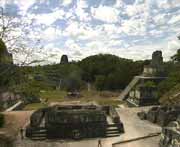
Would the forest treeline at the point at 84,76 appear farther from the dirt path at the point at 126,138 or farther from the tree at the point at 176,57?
the dirt path at the point at 126,138

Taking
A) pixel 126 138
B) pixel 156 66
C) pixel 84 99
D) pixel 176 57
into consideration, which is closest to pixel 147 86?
pixel 176 57

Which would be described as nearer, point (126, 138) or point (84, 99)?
point (126, 138)

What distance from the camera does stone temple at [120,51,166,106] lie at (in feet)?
90.6

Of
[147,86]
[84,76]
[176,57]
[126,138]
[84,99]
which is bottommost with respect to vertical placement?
[126,138]

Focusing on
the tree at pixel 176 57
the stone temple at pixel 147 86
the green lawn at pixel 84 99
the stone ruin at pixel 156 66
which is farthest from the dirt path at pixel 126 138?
the stone ruin at pixel 156 66

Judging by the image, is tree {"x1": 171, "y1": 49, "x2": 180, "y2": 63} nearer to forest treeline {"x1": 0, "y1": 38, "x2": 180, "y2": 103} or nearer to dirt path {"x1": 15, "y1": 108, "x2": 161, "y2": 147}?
forest treeline {"x1": 0, "y1": 38, "x2": 180, "y2": 103}

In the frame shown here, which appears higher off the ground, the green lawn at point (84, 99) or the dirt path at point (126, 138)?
the green lawn at point (84, 99)

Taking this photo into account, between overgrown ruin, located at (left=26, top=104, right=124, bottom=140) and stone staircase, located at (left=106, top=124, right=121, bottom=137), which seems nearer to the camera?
overgrown ruin, located at (left=26, top=104, right=124, bottom=140)

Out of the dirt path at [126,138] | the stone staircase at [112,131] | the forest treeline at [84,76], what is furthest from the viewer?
the stone staircase at [112,131]

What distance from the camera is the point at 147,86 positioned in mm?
27953

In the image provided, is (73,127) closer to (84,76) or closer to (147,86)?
(147,86)

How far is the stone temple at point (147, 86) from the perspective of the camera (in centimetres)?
2761

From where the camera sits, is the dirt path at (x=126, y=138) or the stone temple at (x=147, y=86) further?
the stone temple at (x=147, y=86)

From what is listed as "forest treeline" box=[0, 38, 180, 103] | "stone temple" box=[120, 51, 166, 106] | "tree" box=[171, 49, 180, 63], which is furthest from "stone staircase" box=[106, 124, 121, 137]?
"tree" box=[171, 49, 180, 63]
